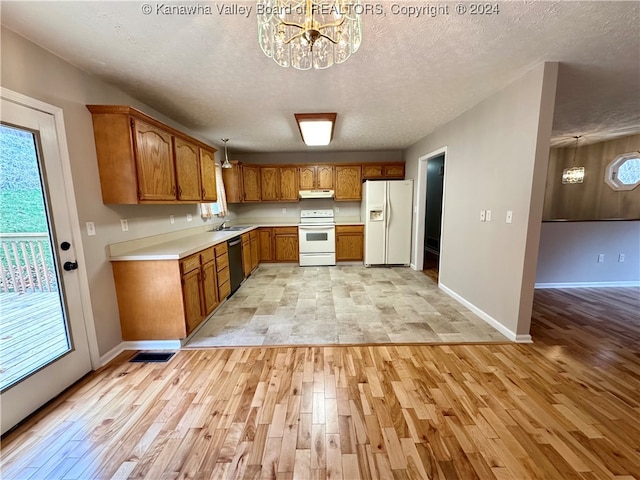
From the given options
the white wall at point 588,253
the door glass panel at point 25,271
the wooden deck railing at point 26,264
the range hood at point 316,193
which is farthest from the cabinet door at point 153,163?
the white wall at point 588,253

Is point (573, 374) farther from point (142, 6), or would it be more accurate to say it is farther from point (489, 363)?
Result: point (142, 6)

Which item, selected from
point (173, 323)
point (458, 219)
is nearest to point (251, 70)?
point (173, 323)

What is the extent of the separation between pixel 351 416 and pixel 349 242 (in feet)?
12.5

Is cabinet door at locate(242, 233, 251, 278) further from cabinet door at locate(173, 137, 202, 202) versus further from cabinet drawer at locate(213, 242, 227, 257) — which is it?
cabinet door at locate(173, 137, 202, 202)

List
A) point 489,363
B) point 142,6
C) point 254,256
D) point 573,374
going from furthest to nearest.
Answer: point 254,256 < point 489,363 < point 573,374 < point 142,6

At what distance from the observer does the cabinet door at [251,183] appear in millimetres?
5176

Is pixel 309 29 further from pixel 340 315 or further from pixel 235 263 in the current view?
pixel 235 263

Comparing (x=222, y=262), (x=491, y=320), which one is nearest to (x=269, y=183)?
(x=222, y=262)

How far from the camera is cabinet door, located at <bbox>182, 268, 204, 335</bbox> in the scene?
7.68 ft

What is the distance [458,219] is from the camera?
323 centimetres

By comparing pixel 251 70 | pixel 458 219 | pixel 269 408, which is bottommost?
pixel 269 408

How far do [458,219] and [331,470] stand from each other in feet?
9.80

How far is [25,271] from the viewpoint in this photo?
1652 mm

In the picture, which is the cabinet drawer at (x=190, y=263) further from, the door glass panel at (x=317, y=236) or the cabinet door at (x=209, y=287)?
the door glass panel at (x=317, y=236)
